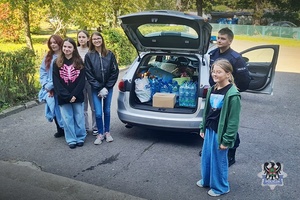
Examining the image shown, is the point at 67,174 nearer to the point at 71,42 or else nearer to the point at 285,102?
the point at 71,42

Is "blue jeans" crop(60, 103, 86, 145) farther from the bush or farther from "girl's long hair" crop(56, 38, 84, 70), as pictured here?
the bush

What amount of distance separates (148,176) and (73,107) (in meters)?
1.69

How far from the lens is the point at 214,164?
3600 mm

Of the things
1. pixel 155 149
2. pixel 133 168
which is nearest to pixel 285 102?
pixel 155 149

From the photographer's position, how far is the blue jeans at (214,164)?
3572mm

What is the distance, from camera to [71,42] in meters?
4.72

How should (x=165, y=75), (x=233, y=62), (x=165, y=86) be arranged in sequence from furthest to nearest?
(x=165, y=75)
(x=165, y=86)
(x=233, y=62)

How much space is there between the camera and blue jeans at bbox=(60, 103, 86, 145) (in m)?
4.89

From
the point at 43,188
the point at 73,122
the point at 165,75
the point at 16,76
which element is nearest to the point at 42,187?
the point at 43,188

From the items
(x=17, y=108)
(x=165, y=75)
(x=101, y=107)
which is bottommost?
(x=17, y=108)

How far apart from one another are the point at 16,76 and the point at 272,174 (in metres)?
5.55

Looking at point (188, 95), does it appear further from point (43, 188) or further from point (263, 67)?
point (263, 67)

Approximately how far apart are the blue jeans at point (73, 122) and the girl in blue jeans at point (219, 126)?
213 centimetres

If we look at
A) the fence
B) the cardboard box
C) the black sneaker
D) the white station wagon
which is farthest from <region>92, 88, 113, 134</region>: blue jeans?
the fence
